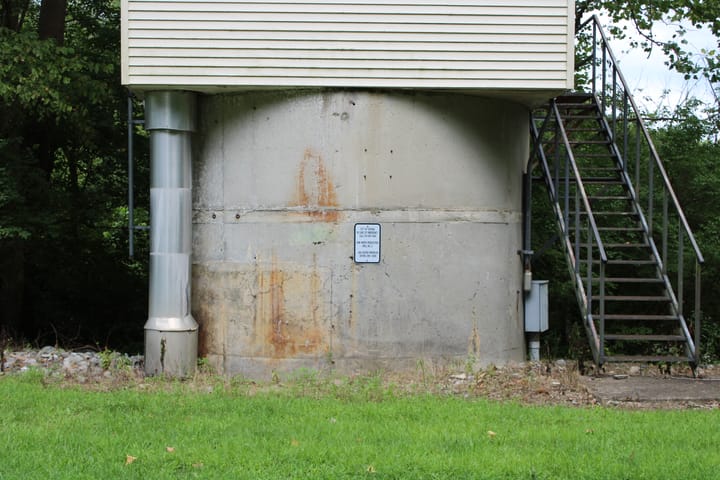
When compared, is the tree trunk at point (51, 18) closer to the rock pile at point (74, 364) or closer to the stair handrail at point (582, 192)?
the rock pile at point (74, 364)

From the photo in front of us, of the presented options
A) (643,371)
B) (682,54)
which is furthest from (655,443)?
(682,54)

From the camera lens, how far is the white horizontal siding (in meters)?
9.91

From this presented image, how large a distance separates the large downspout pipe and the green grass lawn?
1.45 meters

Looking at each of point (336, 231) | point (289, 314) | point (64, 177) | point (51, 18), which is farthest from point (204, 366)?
point (51, 18)

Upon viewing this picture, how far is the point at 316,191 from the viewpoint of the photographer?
10117 mm

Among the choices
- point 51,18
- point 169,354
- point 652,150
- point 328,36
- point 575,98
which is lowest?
point 169,354

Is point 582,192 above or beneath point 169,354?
above

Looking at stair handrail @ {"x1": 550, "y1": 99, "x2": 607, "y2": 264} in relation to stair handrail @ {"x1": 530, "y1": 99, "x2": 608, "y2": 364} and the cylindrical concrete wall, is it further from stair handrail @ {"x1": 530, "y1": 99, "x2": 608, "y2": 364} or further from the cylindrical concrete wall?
the cylindrical concrete wall

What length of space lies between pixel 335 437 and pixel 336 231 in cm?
384

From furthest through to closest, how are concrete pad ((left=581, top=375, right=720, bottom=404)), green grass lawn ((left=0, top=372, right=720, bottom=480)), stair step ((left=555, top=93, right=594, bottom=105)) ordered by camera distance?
stair step ((left=555, top=93, right=594, bottom=105)), concrete pad ((left=581, top=375, right=720, bottom=404)), green grass lawn ((left=0, top=372, right=720, bottom=480))

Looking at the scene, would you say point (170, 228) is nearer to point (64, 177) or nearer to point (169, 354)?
point (169, 354)

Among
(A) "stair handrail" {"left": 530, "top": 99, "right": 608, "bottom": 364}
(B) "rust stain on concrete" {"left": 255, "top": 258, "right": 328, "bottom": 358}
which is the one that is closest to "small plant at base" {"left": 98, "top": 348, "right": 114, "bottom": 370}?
(B) "rust stain on concrete" {"left": 255, "top": 258, "right": 328, "bottom": 358}

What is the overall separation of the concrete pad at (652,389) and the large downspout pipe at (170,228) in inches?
183

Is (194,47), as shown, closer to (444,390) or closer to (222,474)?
(444,390)
